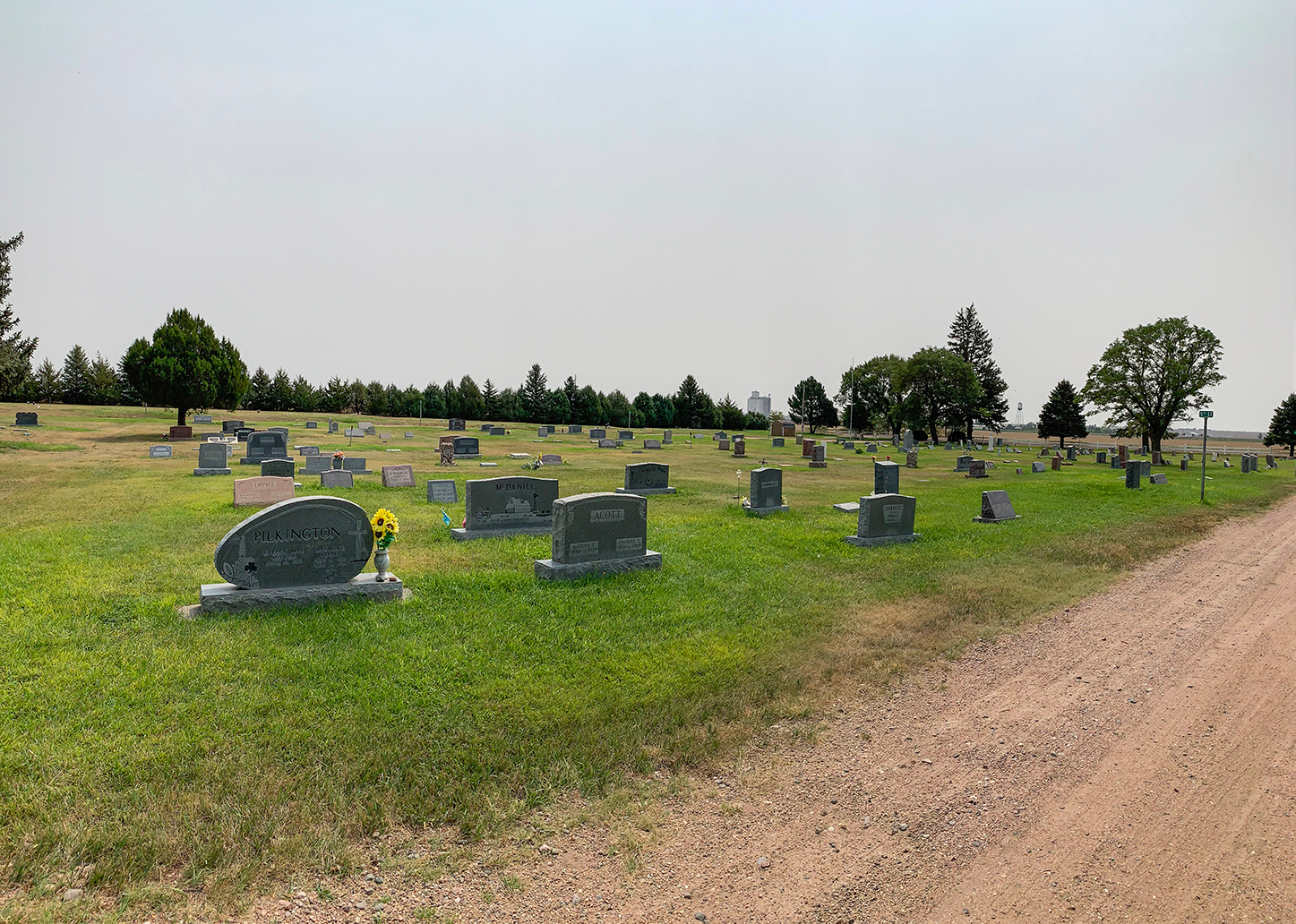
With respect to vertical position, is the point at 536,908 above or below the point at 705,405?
below

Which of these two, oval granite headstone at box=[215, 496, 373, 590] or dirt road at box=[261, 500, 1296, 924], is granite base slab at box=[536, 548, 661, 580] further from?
dirt road at box=[261, 500, 1296, 924]

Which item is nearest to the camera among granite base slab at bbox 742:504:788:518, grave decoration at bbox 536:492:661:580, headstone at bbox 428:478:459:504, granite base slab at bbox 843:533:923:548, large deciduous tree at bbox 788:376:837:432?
grave decoration at bbox 536:492:661:580

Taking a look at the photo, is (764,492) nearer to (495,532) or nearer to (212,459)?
(495,532)

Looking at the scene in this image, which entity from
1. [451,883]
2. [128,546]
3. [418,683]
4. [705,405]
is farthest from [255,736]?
[705,405]

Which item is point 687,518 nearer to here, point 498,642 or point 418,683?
point 498,642

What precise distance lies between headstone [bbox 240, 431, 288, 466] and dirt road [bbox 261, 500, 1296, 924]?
26515mm

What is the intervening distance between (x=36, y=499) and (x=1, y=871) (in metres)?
17.0

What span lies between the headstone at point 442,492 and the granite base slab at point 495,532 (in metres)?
4.36

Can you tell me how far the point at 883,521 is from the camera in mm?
14344

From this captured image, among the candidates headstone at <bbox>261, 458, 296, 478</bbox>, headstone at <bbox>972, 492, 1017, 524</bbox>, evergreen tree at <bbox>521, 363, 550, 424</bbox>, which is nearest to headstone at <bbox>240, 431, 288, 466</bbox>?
headstone at <bbox>261, 458, 296, 478</bbox>

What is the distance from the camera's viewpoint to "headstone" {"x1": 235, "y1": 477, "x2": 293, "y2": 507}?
16.5 meters

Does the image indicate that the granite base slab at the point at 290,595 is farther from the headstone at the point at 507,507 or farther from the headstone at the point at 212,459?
the headstone at the point at 212,459

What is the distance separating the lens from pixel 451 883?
406 cm

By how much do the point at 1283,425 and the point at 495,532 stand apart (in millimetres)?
83395
